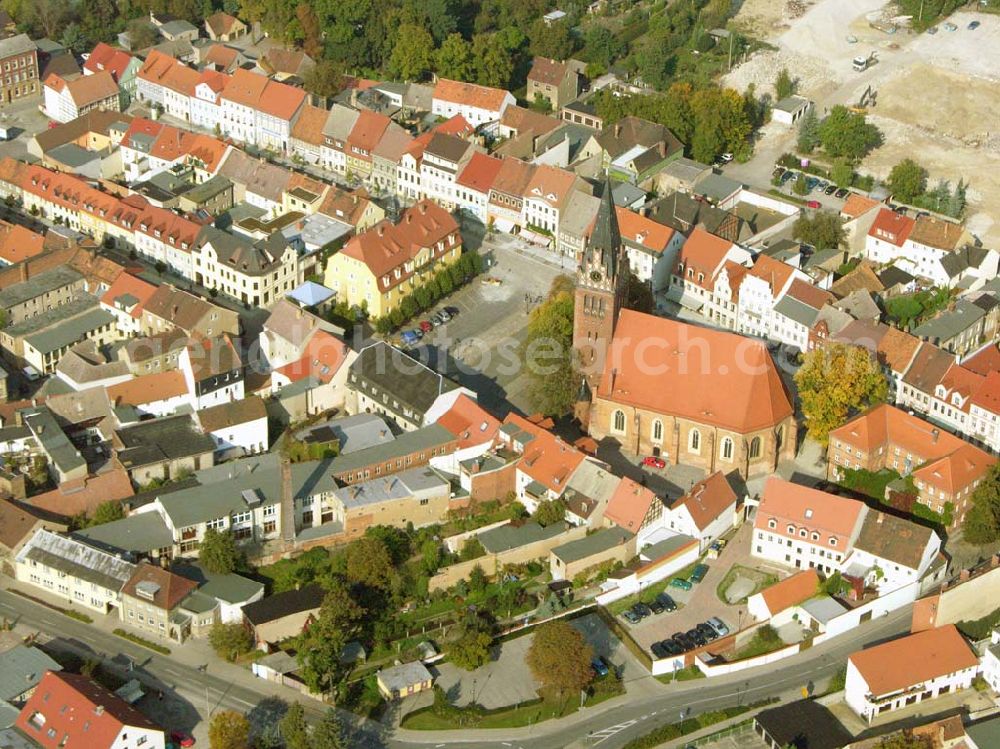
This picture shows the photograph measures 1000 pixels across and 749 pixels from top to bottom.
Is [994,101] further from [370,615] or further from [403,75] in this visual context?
[370,615]

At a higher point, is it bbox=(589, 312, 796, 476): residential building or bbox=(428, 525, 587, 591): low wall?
bbox=(589, 312, 796, 476): residential building

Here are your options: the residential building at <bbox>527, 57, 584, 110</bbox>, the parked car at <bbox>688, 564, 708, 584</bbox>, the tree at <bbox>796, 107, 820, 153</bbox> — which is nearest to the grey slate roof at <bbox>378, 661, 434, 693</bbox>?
the parked car at <bbox>688, 564, 708, 584</bbox>

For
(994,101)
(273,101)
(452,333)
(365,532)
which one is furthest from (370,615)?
(994,101)

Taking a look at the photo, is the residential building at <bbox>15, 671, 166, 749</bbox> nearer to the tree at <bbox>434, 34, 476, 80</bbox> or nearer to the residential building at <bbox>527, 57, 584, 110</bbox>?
the tree at <bbox>434, 34, 476, 80</bbox>

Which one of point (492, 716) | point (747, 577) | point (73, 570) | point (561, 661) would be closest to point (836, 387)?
point (747, 577)

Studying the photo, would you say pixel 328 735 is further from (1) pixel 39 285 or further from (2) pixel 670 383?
(1) pixel 39 285

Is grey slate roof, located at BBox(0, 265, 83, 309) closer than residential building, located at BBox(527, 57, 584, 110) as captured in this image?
Yes

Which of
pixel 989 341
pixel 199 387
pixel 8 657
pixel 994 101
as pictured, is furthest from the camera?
pixel 994 101
